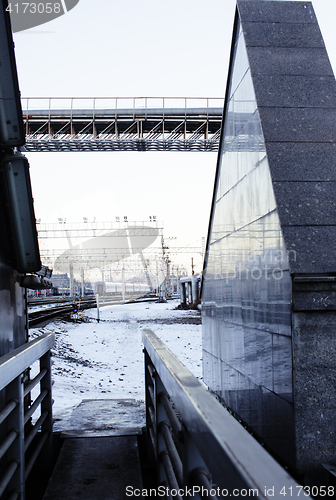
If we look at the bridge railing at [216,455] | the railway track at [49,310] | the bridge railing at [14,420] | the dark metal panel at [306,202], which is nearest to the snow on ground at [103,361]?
the bridge railing at [14,420]

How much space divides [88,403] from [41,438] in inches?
99.2

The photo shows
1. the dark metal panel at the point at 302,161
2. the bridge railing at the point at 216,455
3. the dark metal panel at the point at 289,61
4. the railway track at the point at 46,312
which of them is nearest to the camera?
the bridge railing at the point at 216,455

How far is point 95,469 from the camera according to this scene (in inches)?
132

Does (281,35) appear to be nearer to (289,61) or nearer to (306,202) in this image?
(289,61)

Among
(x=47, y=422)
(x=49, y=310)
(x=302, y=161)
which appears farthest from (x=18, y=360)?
(x=49, y=310)

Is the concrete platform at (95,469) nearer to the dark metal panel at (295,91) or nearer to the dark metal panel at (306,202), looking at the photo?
the dark metal panel at (306,202)

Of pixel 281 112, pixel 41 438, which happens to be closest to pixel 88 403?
pixel 41 438

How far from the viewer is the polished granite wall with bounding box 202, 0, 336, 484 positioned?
3.11m

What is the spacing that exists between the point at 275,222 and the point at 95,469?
2451mm

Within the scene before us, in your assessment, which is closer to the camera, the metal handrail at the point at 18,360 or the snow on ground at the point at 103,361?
the metal handrail at the point at 18,360

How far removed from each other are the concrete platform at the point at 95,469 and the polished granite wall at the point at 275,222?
1.17 m

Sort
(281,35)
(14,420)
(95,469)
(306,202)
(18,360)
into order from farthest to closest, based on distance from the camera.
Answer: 1. (281,35)
2. (306,202)
3. (95,469)
4. (14,420)
5. (18,360)

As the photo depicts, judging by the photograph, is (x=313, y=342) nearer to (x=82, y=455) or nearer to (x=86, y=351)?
(x=82, y=455)

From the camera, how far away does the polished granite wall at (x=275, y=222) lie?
311 cm
